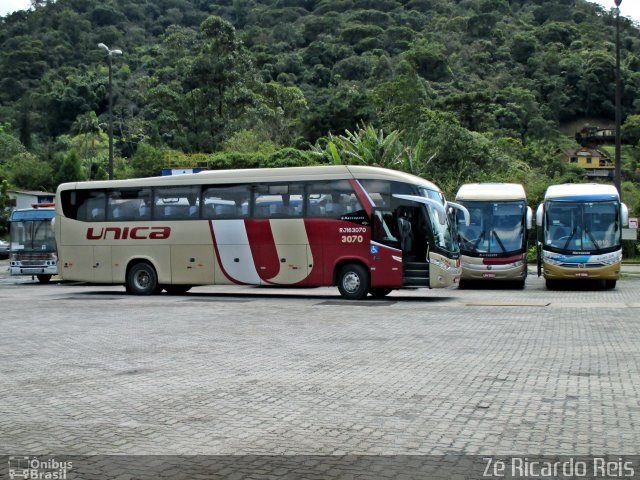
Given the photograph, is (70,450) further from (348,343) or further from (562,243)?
(562,243)

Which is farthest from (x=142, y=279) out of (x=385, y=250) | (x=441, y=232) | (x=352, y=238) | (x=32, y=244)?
(x=32, y=244)

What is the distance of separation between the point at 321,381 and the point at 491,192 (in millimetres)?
18750

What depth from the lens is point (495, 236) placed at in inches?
1053

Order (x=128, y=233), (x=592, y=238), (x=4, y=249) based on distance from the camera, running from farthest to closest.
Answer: (x=4, y=249)
(x=592, y=238)
(x=128, y=233)

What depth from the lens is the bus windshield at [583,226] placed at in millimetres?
25969

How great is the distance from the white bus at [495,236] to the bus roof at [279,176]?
4070mm

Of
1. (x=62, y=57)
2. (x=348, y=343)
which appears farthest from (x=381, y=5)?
(x=348, y=343)

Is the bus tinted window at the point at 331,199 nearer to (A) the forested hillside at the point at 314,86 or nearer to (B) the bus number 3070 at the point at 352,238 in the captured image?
(B) the bus number 3070 at the point at 352,238

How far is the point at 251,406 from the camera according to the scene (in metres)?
8.49

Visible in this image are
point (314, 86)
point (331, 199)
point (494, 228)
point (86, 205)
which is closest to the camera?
point (331, 199)

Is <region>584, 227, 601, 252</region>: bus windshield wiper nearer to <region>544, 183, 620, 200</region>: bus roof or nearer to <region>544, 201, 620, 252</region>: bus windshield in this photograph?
<region>544, 201, 620, 252</region>: bus windshield

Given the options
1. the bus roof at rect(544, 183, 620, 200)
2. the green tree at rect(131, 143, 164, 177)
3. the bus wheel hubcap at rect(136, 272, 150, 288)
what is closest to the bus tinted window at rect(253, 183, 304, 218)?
the bus wheel hubcap at rect(136, 272, 150, 288)

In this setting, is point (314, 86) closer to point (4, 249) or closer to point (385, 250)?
point (4, 249)

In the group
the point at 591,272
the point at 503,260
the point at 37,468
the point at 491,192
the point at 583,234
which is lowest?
the point at 591,272
